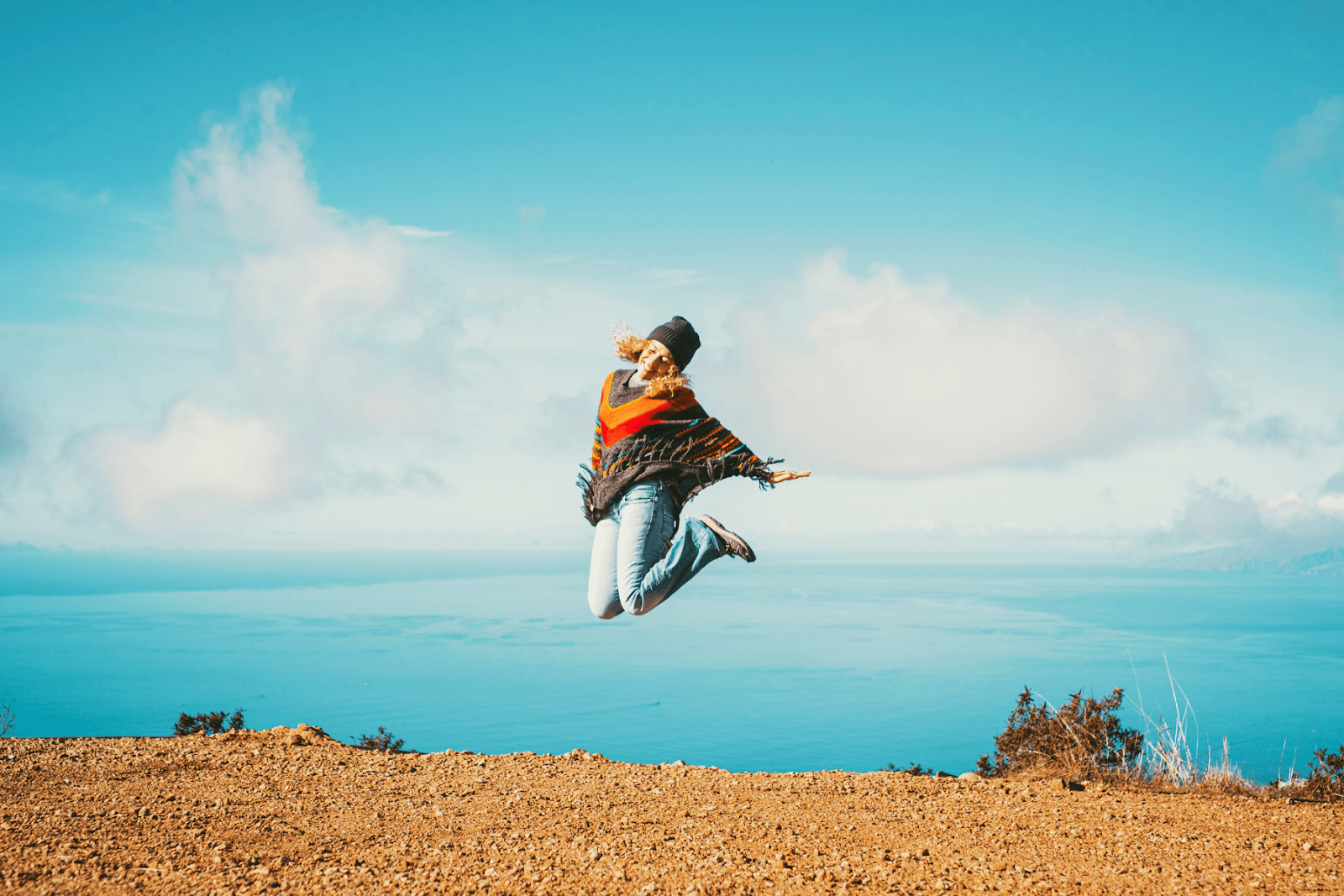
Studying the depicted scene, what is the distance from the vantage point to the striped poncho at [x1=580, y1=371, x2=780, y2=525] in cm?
454

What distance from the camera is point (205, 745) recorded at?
6.66 metres

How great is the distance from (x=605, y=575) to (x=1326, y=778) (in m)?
6.13

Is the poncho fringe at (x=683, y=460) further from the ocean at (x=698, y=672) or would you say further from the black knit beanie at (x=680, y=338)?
the ocean at (x=698, y=672)

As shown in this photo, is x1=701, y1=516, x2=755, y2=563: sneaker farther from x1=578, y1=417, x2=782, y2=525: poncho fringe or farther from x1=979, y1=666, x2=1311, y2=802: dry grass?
x1=979, y1=666, x2=1311, y2=802: dry grass

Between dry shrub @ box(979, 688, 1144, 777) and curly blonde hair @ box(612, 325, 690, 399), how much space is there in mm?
4997

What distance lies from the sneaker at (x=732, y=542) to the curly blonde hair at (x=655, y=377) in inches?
31.1

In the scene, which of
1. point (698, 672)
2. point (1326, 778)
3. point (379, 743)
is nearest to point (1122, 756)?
point (1326, 778)

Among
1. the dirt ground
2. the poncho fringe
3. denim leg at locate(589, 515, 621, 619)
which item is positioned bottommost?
the dirt ground

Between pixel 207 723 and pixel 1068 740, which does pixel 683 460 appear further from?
pixel 207 723

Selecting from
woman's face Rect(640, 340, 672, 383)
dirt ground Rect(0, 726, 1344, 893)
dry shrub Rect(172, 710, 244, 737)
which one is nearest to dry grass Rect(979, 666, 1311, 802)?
dirt ground Rect(0, 726, 1344, 893)

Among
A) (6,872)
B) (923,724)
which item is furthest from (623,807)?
(923,724)

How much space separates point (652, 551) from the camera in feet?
14.8

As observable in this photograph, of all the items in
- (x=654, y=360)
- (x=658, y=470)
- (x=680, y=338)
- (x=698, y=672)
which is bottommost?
(x=698, y=672)

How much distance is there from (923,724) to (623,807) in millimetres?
57624
